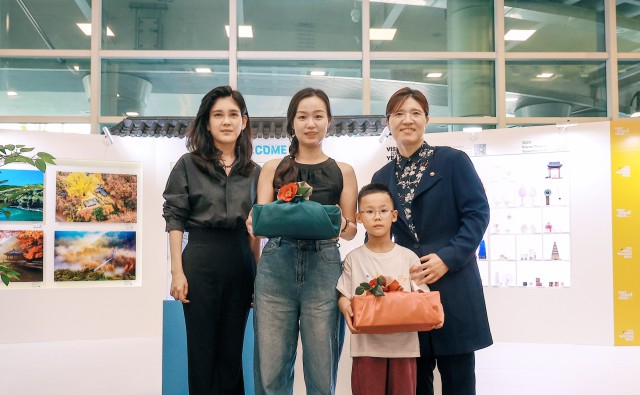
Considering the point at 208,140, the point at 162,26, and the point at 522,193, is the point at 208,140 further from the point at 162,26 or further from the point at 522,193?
the point at 162,26

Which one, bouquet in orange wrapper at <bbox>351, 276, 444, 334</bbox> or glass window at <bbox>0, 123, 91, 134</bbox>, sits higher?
glass window at <bbox>0, 123, 91, 134</bbox>

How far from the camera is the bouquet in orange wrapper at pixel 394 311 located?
1.84 m

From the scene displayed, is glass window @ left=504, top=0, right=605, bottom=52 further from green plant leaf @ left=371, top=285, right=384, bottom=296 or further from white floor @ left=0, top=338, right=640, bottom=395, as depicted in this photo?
green plant leaf @ left=371, top=285, right=384, bottom=296

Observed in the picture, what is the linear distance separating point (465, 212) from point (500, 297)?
15.3ft

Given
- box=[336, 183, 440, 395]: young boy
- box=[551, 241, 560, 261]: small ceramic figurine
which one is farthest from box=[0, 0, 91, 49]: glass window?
box=[551, 241, 560, 261]: small ceramic figurine

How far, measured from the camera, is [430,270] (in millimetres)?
1976

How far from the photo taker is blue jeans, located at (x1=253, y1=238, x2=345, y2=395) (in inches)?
77.2

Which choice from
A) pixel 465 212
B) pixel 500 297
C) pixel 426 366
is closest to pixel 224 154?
pixel 465 212

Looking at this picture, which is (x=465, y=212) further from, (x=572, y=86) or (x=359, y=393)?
(x=572, y=86)

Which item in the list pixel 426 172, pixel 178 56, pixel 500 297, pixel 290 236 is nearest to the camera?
pixel 290 236

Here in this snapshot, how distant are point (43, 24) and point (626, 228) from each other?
9657 millimetres

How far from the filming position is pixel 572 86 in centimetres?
809

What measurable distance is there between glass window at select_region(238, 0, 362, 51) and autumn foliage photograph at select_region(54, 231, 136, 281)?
156 inches

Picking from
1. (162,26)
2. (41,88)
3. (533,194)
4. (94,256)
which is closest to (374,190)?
(533,194)
